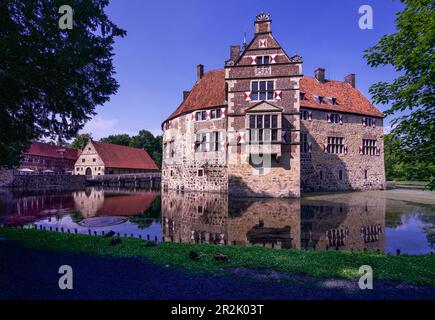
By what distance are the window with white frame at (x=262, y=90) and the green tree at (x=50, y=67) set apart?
1572cm

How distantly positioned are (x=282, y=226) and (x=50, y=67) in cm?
1050

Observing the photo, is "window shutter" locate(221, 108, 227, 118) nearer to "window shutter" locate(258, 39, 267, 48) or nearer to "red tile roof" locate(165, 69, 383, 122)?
"red tile roof" locate(165, 69, 383, 122)

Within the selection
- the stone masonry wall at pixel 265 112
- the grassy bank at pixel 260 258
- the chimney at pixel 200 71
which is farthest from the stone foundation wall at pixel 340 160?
the grassy bank at pixel 260 258

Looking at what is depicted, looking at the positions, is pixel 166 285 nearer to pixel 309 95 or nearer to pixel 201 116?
pixel 201 116

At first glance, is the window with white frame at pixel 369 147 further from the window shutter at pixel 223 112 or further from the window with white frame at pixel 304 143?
the window shutter at pixel 223 112

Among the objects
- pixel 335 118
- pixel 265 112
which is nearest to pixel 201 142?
pixel 265 112

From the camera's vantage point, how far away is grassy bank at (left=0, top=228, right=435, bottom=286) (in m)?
5.30

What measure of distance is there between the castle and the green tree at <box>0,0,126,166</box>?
1491cm

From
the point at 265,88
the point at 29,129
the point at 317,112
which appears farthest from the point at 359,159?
the point at 29,129

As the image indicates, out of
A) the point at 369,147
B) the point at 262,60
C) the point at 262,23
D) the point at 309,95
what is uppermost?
the point at 262,23

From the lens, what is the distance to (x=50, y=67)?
6.16 m

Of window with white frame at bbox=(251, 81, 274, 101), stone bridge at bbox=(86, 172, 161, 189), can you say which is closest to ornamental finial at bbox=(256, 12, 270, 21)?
window with white frame at bbox=(251, 81, 274, 101)

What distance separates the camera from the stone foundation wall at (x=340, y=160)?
2748 centimetres
